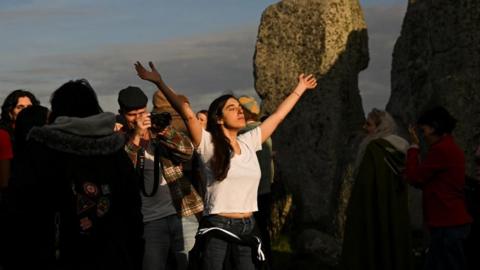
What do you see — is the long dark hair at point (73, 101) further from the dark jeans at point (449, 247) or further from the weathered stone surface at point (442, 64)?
the weathered stone surface at point (442, 64)

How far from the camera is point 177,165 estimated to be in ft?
23.7

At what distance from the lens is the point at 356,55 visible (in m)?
15.1

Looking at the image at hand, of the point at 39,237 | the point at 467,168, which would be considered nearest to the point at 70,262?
the point at 39,237

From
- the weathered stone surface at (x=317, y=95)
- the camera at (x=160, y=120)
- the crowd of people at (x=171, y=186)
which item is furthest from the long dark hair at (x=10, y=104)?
the weathered stone surface at (x=317, y=95)

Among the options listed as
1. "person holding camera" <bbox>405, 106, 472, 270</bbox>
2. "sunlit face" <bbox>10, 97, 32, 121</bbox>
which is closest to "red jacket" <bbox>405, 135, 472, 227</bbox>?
"person holding camera" <bbox>405, 106, 472, 270</bbox>

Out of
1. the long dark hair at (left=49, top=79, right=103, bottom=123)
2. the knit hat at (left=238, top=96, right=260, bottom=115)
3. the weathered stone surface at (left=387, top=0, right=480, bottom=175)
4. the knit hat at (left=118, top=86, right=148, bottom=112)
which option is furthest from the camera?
the weathered stone surface at (left=387, top=0, right=480, bottom=175)

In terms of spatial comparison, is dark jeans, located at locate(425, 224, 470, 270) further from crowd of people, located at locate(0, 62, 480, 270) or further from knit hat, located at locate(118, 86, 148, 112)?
knit hat, located at locate(118, 86, 148, 112)

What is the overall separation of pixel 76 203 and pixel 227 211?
5.59 feet

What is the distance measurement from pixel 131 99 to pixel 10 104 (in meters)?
1.56

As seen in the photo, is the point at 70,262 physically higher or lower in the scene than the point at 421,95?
lower

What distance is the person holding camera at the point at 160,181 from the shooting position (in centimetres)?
694

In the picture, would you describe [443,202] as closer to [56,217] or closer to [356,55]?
[56,217]

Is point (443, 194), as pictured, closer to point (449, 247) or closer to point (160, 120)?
point (449, 247)

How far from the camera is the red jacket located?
8.16 metres
